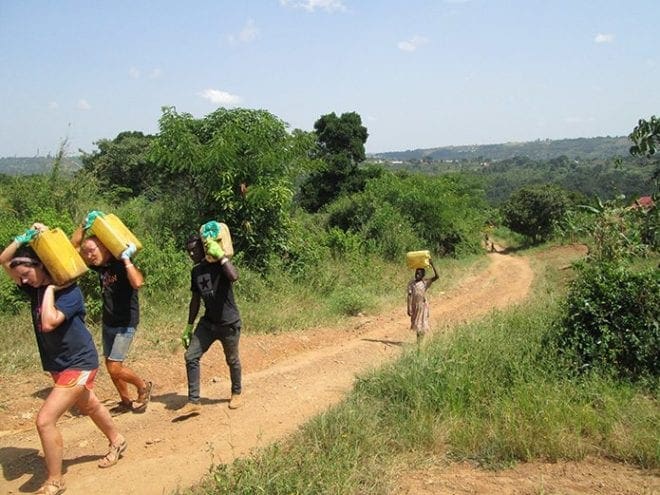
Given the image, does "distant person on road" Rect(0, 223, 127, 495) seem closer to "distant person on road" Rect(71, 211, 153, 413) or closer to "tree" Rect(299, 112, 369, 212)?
"distant person on road" Rect(71, 211, 153, 413)

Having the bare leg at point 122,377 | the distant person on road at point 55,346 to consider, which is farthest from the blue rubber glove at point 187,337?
the distant person on road at point 55,346

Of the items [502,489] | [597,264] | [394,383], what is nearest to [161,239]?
[394,383]

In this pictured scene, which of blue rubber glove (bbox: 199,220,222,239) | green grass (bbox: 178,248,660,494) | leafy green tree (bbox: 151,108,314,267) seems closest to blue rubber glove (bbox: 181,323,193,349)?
blue rubber glove (bbox: 199,220,222,239)

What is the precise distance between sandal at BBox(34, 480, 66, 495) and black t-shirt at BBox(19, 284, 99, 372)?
752 millimetres

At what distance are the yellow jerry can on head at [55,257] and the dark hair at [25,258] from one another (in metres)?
0.05

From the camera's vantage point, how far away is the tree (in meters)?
29.1

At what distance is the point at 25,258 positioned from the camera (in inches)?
146

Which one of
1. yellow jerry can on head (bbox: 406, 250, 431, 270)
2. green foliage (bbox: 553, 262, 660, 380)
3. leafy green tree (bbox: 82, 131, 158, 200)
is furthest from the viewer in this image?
leafy green tree (bbox: 82, 131, 158, 200)

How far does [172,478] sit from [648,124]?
4003mm

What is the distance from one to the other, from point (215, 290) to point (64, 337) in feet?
4.88

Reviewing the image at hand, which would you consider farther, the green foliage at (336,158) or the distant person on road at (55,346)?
the green foliage at (336,158)

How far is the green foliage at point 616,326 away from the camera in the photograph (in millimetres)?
5105

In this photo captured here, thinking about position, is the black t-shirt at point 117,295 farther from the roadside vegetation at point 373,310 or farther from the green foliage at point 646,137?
the green foliage at point 646,137

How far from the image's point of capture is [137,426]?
4.86 m
